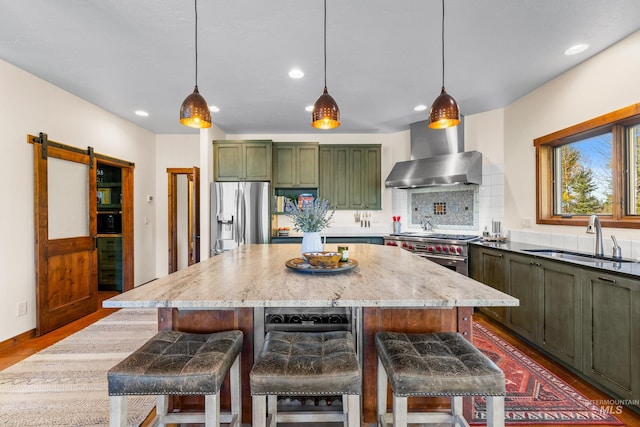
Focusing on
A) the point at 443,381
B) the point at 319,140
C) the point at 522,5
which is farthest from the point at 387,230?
the point at 443,381

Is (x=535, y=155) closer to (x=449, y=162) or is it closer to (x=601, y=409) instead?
(x=449, y=162)

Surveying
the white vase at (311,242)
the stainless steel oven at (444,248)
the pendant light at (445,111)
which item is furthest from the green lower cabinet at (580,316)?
the white vase at (311,242)

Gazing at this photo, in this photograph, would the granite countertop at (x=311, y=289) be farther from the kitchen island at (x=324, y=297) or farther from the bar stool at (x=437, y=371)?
the bar stool at (x=437, y=371)

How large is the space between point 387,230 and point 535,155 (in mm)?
2306

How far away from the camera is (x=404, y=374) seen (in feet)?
3.50

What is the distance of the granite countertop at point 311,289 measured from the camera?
115cm

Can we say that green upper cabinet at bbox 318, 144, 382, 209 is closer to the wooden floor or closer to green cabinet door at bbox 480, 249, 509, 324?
green cabinet door at bbox 480, 249, 509, 324

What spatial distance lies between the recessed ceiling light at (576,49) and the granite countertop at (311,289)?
2.24 metres

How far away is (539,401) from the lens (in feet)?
6.33

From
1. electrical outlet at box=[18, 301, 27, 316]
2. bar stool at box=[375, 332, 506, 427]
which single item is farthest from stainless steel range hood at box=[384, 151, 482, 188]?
electrical outlet at box=[18, 301, 27, 316]

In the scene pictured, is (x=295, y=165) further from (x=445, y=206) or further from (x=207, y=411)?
(x=207, y=411)

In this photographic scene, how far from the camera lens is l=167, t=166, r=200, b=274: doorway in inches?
200

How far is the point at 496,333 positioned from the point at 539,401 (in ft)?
3.70

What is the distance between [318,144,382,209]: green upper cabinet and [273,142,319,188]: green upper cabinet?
0.68ft
